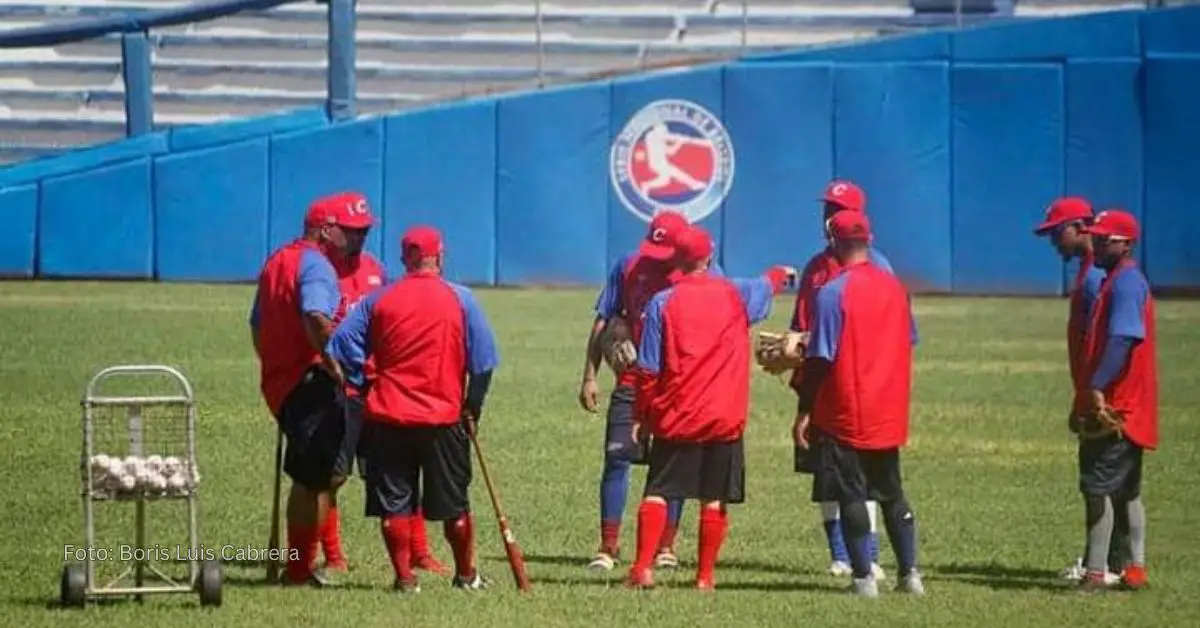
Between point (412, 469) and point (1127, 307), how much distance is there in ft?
10.5

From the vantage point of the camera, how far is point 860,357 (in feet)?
37.7

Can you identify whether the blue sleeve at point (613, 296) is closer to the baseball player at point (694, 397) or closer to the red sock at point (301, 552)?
the baseball player at point (694, 397)

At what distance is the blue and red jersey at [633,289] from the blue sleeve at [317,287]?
1.53m

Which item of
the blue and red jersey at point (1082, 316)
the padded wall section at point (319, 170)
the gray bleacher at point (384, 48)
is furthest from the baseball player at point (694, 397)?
the gray bleacher at point (384, 48)

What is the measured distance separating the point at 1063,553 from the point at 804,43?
735 inches

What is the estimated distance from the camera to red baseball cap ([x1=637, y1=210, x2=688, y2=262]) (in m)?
11.9

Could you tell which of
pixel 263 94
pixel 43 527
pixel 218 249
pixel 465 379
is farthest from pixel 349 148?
pixel 465 379

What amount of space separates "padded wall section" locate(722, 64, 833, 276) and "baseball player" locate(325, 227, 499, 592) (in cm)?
1721

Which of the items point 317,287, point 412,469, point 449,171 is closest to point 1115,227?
point 412,469

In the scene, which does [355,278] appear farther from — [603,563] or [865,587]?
[865,587]

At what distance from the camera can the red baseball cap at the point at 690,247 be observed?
38.5ft

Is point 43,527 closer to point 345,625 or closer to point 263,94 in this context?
point 345,625

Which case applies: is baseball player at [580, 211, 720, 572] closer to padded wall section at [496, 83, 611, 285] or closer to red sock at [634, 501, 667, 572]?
red sock at [634, 501, 667, 572]

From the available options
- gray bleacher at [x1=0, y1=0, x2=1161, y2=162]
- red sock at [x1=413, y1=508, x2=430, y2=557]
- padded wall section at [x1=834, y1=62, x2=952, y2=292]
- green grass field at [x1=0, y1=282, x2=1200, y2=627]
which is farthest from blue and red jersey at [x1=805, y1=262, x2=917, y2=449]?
gray bleacher at [x1=0, y1=0, x2=1161, y2=162]
